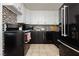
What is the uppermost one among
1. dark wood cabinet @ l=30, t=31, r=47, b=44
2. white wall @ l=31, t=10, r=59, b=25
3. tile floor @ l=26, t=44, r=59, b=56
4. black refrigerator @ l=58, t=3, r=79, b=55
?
white wall @ l=31, t=10, r=59, b=25

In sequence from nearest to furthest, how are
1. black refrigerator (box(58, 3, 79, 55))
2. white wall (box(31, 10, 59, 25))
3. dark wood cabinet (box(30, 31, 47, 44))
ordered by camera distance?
1. black refrigerator (box(58, 3, 79, 55))
2. dark wood cabinet (box(30, 31, 47, 44))
3. white wall (box(31, 10, 59, 25))

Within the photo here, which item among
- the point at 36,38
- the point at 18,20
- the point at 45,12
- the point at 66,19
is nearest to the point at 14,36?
the point at 66,19

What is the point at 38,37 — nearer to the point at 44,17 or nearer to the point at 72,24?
the point at 44,17

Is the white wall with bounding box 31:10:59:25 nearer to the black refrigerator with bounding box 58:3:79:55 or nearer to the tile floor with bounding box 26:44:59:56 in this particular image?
the tile floor with bounding box 26:44:59:56

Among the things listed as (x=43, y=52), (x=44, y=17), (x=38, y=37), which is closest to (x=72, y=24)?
(x=43, y=52)

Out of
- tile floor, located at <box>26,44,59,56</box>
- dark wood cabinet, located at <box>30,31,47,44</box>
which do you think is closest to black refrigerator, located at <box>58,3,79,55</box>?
tile floor, located at <box>26,44,59,56</box>

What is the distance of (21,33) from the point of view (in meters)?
3.91

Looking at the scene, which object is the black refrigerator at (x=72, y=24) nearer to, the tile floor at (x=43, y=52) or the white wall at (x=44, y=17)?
the tile floor at (x=43, y=52)

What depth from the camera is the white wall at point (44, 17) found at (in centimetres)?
812

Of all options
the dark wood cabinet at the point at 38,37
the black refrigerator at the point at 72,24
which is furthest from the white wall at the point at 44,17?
the black refrigerator at the point at 72,24

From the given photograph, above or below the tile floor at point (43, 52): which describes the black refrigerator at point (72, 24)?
above

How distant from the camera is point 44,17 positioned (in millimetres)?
8172

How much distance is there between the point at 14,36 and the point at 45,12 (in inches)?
185

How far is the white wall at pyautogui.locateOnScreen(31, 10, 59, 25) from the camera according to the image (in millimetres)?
8125
